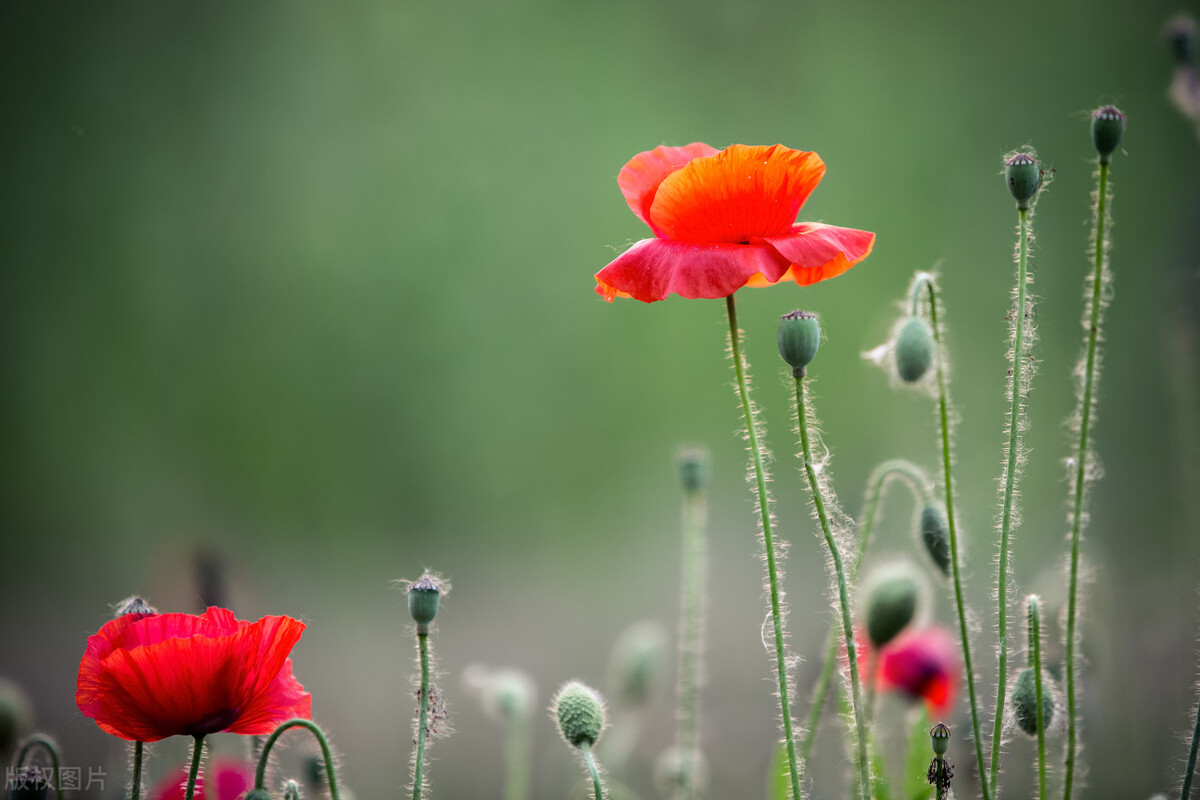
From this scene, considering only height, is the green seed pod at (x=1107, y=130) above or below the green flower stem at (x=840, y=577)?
above

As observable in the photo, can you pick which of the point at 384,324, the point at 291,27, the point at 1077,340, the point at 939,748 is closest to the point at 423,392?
the point at 384,324

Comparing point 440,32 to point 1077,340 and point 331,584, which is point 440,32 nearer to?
point 331,584

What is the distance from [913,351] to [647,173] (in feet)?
0.55

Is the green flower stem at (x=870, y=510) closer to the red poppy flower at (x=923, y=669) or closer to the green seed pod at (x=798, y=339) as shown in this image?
the green seed pod at (x=798, y=339)

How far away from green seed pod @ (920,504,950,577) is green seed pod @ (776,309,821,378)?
0.14 metres

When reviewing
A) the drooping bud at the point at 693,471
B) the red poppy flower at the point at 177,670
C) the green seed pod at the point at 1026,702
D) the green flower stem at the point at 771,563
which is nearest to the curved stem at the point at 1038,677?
the green seed pod at the point at 1026,702

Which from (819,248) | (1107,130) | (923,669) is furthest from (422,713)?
(923,669)

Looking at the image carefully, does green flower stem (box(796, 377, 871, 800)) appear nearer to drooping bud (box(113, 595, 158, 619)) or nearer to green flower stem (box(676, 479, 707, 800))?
green flower stem (box(676, 479, 707, 800))

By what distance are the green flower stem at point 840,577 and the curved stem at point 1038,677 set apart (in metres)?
0.08

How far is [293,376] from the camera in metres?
2.93

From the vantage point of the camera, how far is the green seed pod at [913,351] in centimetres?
52

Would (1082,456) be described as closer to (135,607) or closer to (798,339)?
(798,339)

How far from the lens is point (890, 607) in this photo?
2.14ft

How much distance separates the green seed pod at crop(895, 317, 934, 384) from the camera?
52cm
